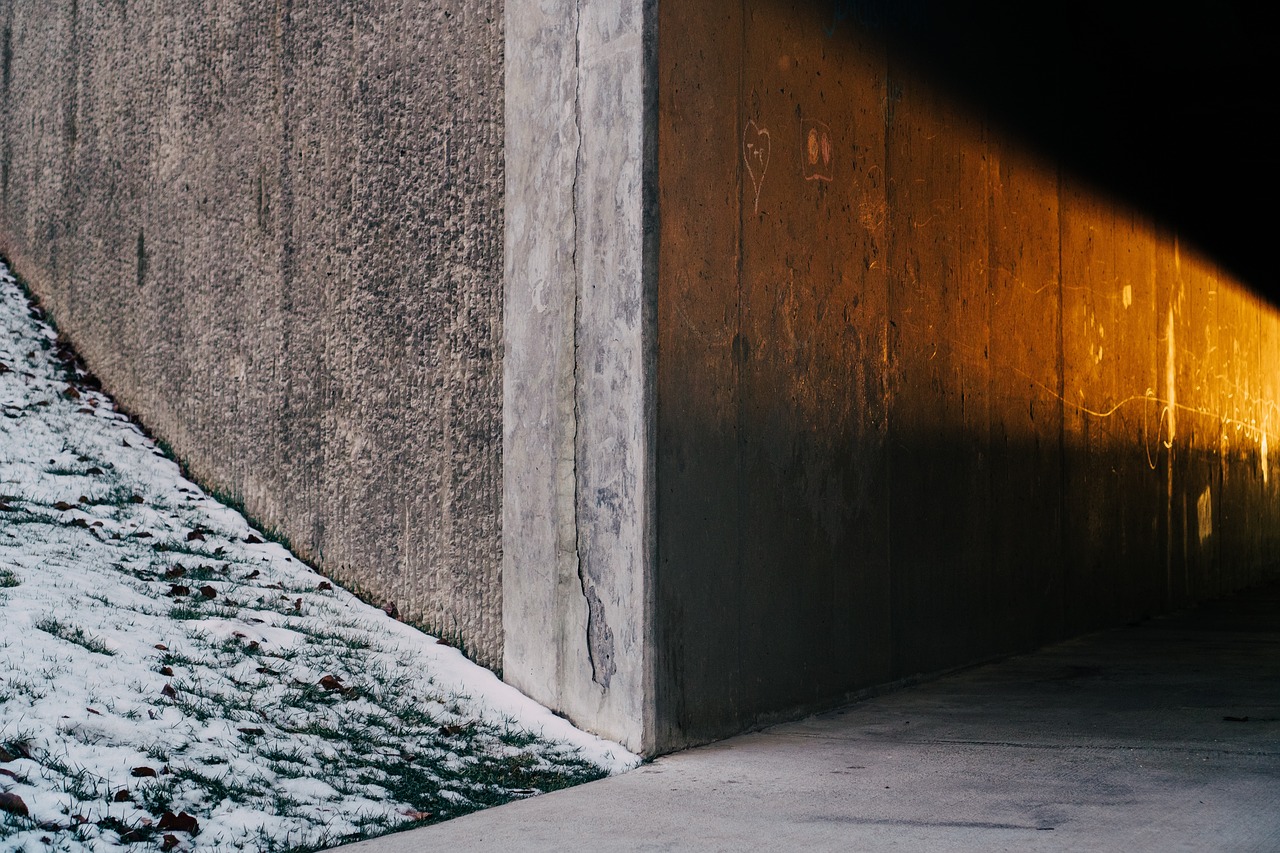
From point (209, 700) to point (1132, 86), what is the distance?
9.65m

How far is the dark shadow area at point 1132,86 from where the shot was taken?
285 inches

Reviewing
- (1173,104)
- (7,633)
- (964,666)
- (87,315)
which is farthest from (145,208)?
(1173,104)

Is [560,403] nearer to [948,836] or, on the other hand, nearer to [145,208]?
[948,836]

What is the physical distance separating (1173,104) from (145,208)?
9.39 meters

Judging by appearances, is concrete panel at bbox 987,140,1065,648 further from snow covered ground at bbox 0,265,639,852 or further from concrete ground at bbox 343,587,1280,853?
snow covered ground at bbox 0,265,639,852

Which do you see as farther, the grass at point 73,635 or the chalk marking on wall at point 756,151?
the chalk marking on wall at point 756,151

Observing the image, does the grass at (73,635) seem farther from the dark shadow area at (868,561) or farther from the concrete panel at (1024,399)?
the concrete panel at (1024,399)

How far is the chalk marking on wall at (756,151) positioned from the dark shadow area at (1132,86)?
3.26ft

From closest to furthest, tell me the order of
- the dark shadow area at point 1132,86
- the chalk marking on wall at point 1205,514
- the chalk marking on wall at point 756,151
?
the chalk marking on wall at point 756,151
the dark shadow area at point 1132,86
the chalk marking on wall at point 1205,514

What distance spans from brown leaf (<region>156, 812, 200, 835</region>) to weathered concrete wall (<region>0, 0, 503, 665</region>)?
2192mm

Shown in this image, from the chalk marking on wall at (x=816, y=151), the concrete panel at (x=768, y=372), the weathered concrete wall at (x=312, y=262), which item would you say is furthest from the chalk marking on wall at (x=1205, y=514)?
the weathered concrete wall at (x=312, y=262)

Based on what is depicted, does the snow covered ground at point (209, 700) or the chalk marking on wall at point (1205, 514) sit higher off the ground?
the chalk marking on wall at point (1205, 514)

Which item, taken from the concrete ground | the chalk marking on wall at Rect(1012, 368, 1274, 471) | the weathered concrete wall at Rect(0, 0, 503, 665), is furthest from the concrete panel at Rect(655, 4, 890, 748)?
the chalk marking on wall at Rect(1012, 368, 1274, 471)

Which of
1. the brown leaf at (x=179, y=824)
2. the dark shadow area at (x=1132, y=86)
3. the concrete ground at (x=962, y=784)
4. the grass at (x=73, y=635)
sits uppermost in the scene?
the dark shadow area at (x=1132, y=86)
